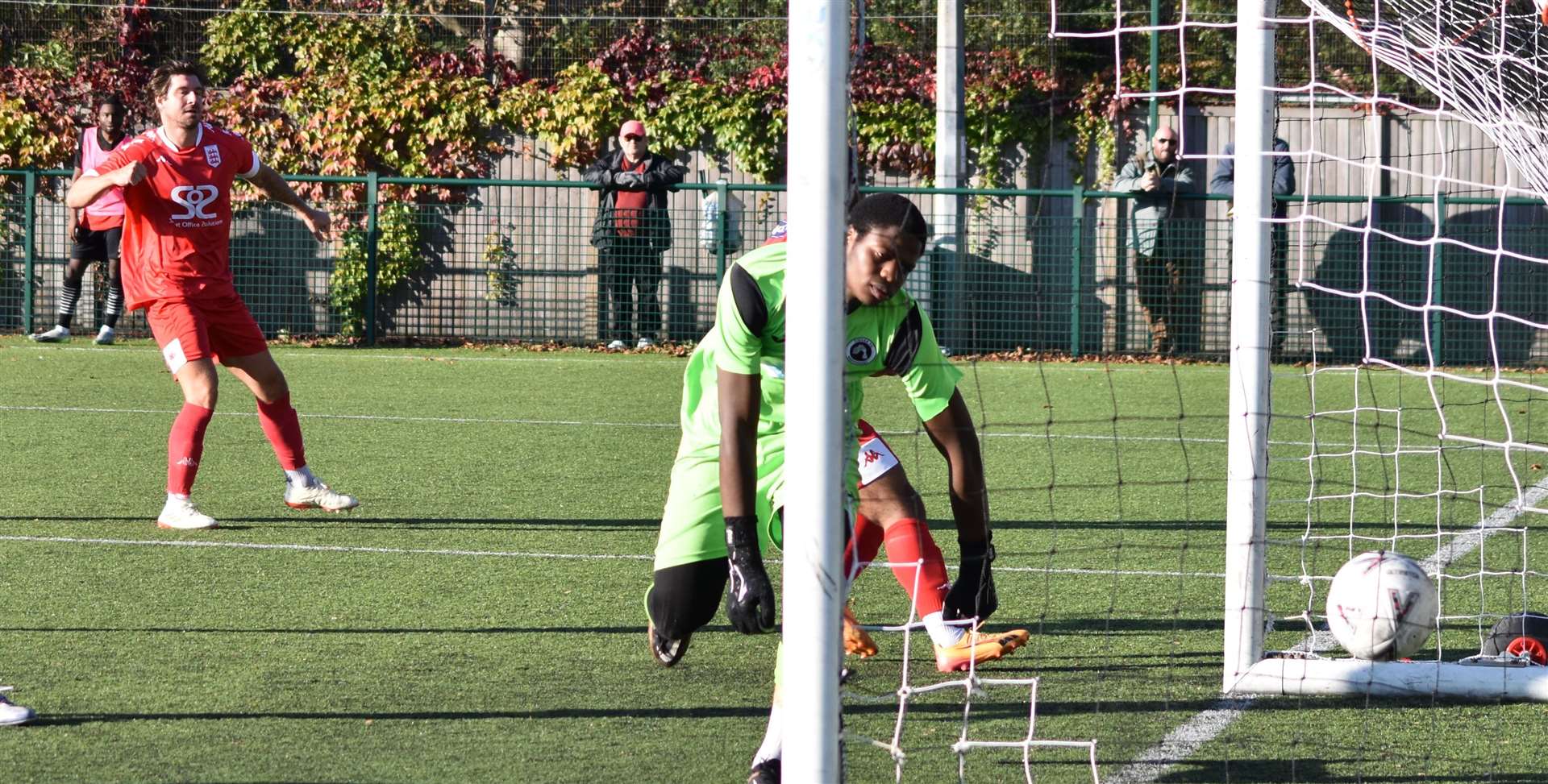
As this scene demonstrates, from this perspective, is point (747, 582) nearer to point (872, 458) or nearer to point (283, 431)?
point (872, 458)

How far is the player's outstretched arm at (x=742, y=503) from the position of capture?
3.72m

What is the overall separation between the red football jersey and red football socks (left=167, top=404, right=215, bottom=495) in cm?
54

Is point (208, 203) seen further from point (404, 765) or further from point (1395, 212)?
point (1395, 212)

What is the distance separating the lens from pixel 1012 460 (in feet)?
30.7

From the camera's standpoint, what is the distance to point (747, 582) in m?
3.76

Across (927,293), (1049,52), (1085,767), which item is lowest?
(1085,767)

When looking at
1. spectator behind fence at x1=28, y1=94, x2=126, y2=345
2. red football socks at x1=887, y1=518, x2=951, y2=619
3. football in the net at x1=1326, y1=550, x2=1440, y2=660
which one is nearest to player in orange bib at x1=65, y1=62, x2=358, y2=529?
red football socks at x1=887, y1=518, x2=951, y2=619

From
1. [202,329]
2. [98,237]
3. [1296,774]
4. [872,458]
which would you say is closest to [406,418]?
[202,329]

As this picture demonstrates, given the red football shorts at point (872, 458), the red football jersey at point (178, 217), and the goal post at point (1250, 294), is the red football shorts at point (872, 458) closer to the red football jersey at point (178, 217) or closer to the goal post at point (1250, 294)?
the goal post at point (1250, 294)

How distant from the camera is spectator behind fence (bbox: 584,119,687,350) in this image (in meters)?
14.9

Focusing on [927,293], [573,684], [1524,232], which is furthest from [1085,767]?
[1524,232]

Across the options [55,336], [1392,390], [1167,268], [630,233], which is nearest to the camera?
[1392,390]

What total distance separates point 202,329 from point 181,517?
32.3 inches

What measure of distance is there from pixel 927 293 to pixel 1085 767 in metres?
10.7
